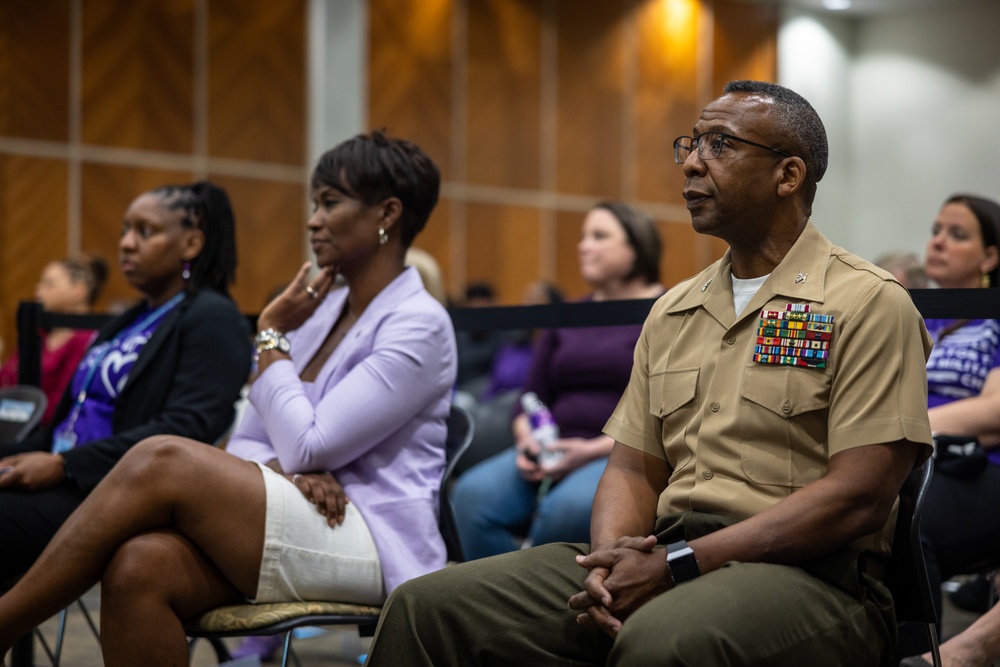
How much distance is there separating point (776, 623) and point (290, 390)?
1.17 m

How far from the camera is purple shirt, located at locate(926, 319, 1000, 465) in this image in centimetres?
278

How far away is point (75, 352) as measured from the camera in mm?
4512

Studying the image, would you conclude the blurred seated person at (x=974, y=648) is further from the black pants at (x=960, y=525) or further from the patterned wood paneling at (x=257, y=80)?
the patterned wood paneling at (x=257, y=80)

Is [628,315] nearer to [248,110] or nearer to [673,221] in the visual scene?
[248,110]

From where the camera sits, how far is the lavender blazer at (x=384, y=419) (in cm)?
228

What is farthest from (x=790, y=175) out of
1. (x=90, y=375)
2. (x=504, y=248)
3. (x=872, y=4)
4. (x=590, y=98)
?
(x=872, y=4)

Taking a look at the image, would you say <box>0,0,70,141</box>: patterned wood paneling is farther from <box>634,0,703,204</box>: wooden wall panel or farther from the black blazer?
the black blazer

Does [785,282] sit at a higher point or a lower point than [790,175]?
lower

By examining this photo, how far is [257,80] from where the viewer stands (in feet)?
28.0

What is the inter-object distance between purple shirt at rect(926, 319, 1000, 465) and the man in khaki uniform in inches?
44.9

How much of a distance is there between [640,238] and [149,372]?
5.22 feet

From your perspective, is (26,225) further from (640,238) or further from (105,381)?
(640,238)

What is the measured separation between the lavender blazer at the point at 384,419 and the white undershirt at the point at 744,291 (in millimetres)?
746

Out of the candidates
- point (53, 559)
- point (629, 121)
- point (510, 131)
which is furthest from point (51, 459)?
point (629, 121)
